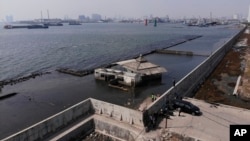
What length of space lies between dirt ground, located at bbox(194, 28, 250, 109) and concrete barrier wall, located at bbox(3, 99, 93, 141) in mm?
16353

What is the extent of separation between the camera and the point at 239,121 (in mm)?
21625

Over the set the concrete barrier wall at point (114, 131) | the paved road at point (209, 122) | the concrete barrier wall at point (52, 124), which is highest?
the concrete barrier wall at point (52, 124)

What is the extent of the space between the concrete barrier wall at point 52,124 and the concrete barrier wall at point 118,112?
3.74 feet

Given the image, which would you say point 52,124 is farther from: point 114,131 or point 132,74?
point 132,74

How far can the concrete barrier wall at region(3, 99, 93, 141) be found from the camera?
18.3 m

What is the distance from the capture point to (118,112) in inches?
878

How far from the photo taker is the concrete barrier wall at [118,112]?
69.1ft

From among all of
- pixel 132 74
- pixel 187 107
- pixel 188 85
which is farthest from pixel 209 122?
pixel 132 74

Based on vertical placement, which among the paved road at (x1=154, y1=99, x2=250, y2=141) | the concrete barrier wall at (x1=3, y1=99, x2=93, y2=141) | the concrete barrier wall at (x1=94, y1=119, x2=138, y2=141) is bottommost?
the concrete barrier wall at (x1=94, y1=119, x2=138, y2=141)

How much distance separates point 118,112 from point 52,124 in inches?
245

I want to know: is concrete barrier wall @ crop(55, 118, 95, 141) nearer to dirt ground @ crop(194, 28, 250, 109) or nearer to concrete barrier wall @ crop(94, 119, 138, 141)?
concrete barrier wall @ crop(94, 119, 138, 141)

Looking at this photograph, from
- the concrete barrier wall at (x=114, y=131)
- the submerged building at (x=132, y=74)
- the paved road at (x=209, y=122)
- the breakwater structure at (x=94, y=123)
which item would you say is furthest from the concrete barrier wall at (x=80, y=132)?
the submerged building at (x=132, y=74)

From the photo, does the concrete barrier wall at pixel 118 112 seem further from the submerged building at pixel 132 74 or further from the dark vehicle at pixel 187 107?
the submerged building at pixel 132 74

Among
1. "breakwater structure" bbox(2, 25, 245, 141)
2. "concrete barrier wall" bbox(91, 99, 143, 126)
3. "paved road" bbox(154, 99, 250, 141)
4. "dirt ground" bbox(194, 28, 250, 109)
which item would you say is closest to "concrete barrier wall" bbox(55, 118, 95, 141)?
"breakwater structure" bbox(2, 25, 245, 141)
